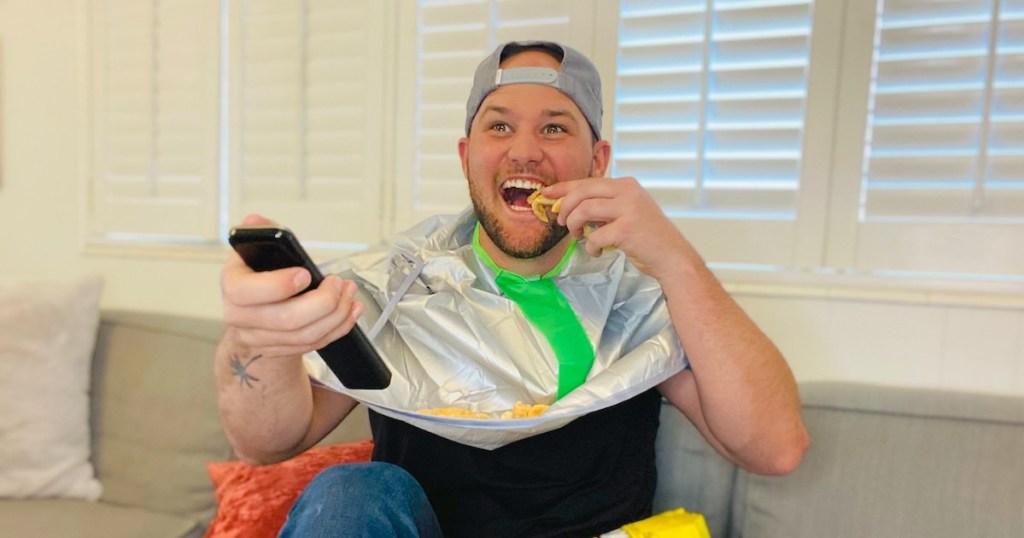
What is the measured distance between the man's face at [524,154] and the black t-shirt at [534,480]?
33cm

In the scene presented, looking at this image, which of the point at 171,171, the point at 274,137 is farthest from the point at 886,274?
the point at 171,171

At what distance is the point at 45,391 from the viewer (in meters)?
1.51

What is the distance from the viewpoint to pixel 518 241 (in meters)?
1.15

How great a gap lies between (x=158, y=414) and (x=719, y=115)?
1.44 metres

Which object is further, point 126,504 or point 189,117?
point 189,117

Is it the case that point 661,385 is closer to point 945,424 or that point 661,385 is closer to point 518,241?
point 518,241

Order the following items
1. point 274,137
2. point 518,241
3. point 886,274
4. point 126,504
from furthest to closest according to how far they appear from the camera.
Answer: point 274,137, point 126,504, point 886,274, point 518,241

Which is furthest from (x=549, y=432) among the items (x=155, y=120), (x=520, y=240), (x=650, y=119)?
(x=155, y=120)

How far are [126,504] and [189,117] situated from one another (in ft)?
3.25

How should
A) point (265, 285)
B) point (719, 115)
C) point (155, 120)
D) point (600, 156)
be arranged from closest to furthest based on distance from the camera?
point (265, 285) < point (600, 156) < point (719, 115) < point (155, 120)

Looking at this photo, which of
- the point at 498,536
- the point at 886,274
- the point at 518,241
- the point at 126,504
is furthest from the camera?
the point at 126,504

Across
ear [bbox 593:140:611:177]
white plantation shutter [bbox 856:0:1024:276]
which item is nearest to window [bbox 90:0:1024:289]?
white plantation shutter [bbox 856:0:1024:276]

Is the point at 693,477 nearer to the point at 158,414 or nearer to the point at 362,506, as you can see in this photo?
the point at 362,506

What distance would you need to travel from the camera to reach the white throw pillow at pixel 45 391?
148cm
